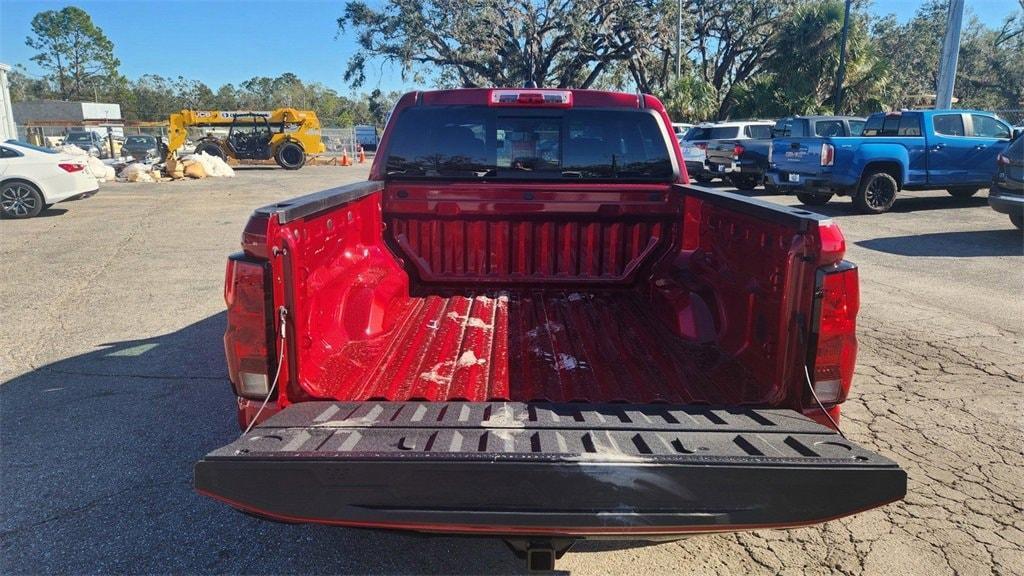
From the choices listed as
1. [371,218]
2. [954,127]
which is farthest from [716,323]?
[954,127]

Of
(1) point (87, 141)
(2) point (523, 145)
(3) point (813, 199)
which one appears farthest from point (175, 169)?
(2) point (523, 145)

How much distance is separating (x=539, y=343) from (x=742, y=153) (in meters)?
15.9

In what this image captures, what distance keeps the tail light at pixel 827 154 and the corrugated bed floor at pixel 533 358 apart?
36.3 feet

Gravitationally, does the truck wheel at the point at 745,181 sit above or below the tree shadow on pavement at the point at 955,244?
above

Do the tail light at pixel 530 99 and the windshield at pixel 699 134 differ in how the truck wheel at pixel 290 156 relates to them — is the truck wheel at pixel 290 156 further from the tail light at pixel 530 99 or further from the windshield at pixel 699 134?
the tail light at pixel 530 99

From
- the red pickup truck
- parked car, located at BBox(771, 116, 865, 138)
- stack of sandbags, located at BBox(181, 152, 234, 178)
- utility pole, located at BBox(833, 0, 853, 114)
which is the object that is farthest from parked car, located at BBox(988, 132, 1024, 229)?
stack of sandbags, located at BBox(181, 152, 234, 178)

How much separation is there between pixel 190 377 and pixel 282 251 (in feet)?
10.4

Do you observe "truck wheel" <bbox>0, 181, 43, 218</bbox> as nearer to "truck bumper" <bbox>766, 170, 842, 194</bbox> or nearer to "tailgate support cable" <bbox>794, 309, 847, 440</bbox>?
"truck bumper" <bbox>766, 170, 842, 194</bbox>

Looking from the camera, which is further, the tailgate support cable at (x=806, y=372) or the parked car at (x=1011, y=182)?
the parked car at (x=1011, y=182)

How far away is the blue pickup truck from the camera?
43.8ft

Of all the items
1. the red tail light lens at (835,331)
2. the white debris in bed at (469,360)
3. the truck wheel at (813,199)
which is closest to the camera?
the red tail light lens at (835,331)

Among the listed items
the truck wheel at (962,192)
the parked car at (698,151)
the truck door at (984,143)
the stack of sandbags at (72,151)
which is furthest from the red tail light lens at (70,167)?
the truck door at (984,143)

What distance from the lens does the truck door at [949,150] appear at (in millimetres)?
13914

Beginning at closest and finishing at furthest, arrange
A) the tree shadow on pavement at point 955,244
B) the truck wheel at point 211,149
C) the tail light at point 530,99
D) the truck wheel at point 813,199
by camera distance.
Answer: the tail light at point 530,99, the tree shadow on pavement at point 955,244, the truck wheel at point 813,199, the truck wheel at point 211,149
